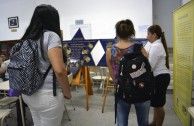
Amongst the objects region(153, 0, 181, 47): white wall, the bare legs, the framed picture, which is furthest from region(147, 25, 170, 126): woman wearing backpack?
the framed picture

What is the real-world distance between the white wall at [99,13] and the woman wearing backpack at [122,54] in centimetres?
428

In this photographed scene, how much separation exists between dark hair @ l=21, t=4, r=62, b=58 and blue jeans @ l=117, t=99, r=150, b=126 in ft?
2.81

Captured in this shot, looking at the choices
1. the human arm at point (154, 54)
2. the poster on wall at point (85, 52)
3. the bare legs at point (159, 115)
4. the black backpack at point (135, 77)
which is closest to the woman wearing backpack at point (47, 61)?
the black backpack at point (135, 77)

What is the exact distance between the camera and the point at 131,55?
5.01ft

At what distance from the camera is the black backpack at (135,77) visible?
4.98ft

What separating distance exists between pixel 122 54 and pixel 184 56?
1600 mm

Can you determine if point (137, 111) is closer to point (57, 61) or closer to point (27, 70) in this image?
point (57, 61)

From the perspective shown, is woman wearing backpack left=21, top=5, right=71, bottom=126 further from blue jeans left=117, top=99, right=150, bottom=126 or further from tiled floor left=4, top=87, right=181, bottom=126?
tiled floor left=4, top=87, right=181, bottom=126

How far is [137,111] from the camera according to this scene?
1.68m

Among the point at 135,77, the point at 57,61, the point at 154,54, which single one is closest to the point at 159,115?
the point at 154,54

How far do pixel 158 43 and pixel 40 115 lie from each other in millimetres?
1571

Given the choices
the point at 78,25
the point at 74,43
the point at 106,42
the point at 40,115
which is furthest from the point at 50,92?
the point at 78,25

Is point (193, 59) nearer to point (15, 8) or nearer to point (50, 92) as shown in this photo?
point (50, 92)

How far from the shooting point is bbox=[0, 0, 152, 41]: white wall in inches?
223
